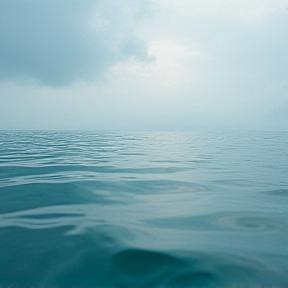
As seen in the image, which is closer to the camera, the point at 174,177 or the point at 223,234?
the point at 223,234

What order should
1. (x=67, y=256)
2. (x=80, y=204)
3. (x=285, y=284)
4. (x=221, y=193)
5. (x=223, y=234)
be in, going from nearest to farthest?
(x=285, y=284) < (x=67, y=256) < (x=223, y=234) < (x=80, y=204) < (x=221, y=193)

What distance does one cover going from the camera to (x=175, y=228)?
287 centimetres

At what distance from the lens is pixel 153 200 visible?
4078 mm

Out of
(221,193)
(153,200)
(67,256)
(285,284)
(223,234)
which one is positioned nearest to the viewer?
(285,284)

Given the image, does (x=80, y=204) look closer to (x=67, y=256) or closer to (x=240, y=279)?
(x=67, y=256)

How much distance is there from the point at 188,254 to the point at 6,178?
16.7 ft

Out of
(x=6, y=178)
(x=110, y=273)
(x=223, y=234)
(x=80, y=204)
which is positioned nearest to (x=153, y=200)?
(x=80, y=204)

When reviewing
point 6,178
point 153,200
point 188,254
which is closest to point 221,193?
point 153,200

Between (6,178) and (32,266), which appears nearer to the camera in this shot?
(32,266)

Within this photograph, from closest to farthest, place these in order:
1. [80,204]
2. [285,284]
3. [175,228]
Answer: [285,284] < [175,228] < [80,204]

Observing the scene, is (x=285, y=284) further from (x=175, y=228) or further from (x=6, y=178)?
(x=6, y=178)

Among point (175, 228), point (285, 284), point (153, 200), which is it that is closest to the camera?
point (285, 284)

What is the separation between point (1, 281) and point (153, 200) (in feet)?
8.65

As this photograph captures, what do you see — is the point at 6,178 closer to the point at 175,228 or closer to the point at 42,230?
the point at 42,230
